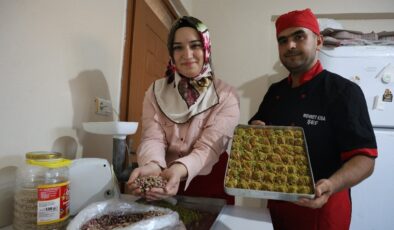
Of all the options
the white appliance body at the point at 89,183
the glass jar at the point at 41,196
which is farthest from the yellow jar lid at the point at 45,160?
the white appliance body at the point at 89,183

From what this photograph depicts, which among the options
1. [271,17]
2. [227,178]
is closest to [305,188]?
[227,178]

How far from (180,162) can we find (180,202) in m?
0.16

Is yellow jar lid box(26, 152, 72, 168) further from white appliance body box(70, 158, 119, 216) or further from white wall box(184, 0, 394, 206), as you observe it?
white wall box(184, 0, 394, 206)

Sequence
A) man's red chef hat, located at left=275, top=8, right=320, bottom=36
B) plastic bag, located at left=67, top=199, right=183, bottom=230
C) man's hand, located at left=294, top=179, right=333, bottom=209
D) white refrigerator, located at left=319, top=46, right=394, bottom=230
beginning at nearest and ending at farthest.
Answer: plastic bag, located at left=67, top=199, right=183, bottom=230 < man's hand, located at left=294, top=179, right=333, bottom=209 < man's red chef hat, located at left=275, top=8, right=320, bottom=36 < white refrigerator, located at left=319, top=46, right=394, bottom=230

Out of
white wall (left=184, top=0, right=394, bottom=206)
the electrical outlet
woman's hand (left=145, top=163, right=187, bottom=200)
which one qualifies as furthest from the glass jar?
white wall (left=184, top=0, right=394, bottom=206)

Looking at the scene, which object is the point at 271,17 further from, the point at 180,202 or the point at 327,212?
the point at 180,202

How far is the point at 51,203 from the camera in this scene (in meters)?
0.64

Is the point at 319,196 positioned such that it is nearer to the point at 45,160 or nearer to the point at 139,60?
the point at 45,160

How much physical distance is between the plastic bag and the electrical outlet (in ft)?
1.93

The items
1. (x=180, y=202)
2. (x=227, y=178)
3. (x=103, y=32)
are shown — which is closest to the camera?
(x=227, y=178)

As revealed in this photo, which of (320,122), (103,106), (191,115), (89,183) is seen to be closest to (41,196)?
(89,183)

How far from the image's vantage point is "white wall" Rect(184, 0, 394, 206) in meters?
2.55

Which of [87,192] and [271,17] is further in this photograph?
[271,17]

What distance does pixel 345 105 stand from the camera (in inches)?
39.9
